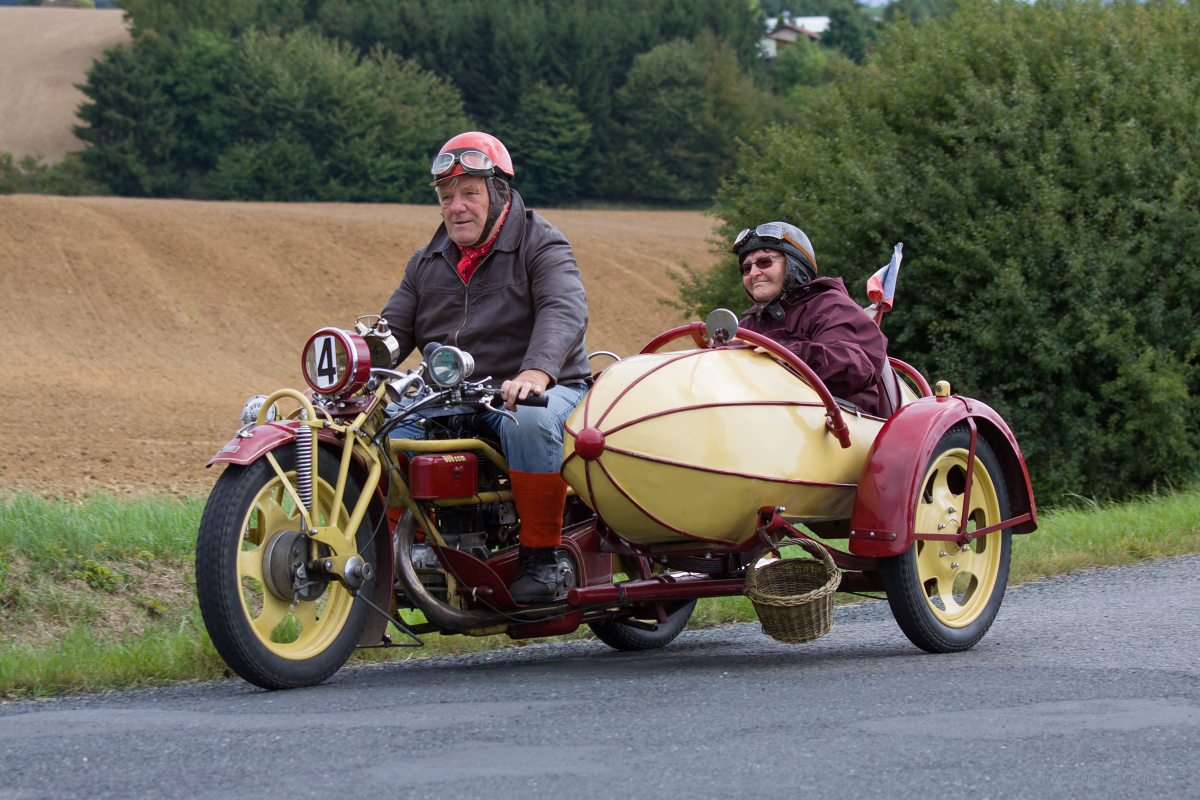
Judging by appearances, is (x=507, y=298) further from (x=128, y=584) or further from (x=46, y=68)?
(x=46, y=68)

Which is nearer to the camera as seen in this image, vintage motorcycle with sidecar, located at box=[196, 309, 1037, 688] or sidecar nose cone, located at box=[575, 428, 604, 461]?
vintage motorcycle with sidecar, located at box=[196, 309, 1037, 688]

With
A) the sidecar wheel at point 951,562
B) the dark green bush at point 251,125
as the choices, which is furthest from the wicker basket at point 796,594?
the dark green bush at point 251,125

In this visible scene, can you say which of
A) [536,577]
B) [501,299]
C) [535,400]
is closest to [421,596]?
[536,577]

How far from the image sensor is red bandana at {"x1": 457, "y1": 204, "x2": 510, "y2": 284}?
4.91 meters

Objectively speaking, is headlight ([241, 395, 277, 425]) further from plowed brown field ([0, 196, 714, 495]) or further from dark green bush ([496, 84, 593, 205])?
dark green bush ([496, 84, 593, 205])

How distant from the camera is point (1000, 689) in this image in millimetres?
3977

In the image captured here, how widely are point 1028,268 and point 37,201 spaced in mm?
31908

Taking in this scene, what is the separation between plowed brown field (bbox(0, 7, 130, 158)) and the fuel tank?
61.6m

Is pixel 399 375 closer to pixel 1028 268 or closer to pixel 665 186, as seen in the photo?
pixel 1028 268

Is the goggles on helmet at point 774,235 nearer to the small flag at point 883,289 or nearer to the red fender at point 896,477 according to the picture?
the small flag at point 883,289

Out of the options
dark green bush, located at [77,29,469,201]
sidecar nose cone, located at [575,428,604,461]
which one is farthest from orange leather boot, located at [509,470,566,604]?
dark green bush, located at [77,29,469,201]

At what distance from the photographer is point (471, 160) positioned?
4.81 m

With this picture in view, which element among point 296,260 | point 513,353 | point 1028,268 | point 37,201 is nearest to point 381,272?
point 296,260

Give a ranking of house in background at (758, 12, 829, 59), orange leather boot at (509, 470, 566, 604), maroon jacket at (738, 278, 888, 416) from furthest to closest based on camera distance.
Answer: house in background at (758, 12, 829, 59)
maroon jacket at (738, 278, 888, 416)
orange leather boot at (509, 470, 566, 604)
